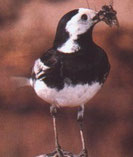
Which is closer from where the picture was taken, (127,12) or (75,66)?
(75,66)

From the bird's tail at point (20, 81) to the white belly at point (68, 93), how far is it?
0.31ft

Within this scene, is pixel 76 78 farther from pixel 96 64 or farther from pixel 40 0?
pixel 40 0

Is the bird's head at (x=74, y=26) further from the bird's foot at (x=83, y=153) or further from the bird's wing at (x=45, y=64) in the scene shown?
the bird's foot at (x=83, y=153)

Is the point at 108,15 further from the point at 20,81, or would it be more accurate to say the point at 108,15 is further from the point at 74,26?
the point at 20,81

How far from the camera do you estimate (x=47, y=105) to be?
1.20 meters

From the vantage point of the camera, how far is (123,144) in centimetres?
121

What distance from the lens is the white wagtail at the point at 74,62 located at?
3.28ft

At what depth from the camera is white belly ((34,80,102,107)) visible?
40.1 inches

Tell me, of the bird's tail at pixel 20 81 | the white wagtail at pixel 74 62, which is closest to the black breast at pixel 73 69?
the white wagtail at pixel 74 62

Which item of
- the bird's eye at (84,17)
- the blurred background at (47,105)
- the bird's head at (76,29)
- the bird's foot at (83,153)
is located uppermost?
the bird's eye at (84,17)

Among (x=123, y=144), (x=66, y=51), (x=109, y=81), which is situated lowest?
(x=123, y=144)

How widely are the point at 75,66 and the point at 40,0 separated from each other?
246 mm

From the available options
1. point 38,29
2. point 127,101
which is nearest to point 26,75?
point 38,29

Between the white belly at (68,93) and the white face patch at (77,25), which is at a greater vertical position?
the white face patch at (77,25)
